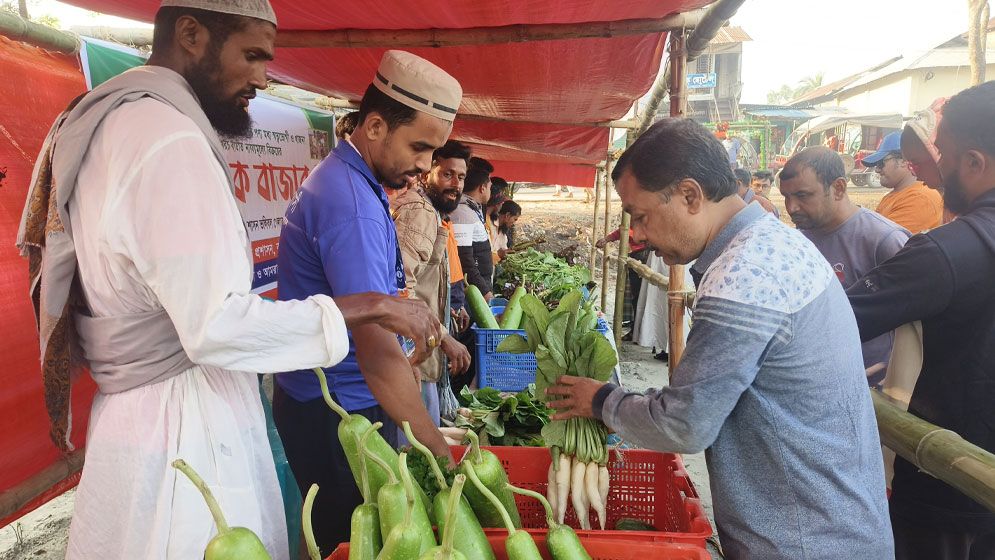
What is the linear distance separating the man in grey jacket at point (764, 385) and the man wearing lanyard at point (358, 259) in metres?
0.83

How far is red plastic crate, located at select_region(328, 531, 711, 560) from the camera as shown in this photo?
4.87 ft

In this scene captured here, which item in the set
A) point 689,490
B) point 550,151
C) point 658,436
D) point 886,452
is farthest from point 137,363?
point 550,151

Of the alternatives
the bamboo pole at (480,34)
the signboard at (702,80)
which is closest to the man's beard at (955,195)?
the bamboo pole at (480,34)

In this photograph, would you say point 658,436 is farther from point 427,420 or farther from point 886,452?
point 886,452

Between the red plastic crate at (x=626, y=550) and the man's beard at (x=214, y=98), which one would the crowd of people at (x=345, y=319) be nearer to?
the man's beard at (x=214, y=98)

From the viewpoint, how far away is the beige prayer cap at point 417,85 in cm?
201

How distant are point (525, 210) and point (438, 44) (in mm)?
25764

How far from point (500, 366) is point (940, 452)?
269 cm

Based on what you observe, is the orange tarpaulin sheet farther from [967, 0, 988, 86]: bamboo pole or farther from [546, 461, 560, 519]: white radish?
[967, 0, 988, 86]: bamboo pole

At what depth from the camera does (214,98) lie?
5.37 ft

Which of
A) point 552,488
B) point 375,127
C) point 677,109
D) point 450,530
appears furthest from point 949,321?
point 375,127

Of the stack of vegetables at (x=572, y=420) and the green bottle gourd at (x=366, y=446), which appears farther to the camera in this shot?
the stack of vegetables at (x=572, y=420)

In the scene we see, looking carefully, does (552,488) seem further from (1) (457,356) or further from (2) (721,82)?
(2) (721,82)

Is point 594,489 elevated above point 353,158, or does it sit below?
below
